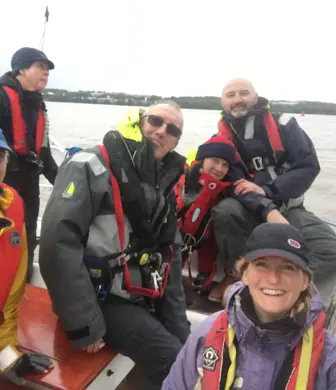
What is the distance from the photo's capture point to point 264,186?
3.27 m

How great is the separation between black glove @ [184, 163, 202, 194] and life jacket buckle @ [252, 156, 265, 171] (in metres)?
0.45

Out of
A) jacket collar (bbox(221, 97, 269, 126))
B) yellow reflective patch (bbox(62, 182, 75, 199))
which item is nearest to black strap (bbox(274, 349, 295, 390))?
yellow reflective patch (bbox(62, 182, 75, 199))

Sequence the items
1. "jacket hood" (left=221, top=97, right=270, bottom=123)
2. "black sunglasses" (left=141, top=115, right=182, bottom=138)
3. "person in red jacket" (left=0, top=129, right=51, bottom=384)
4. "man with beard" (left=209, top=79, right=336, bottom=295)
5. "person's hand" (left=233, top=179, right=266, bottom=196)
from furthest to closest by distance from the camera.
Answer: "jacket hood" (left=221, top=97, right=270, bottom=123) → "man with beard" (left=209, top=79, right=336, bottom=295) → "person's hand" (left=233, top=179, right=266, bottom=196) → "black sunglasses" (left=141, top=115, right=182, bottom=138) → "person in red jacket" (left=0, top=129, right=51, bottom=384)

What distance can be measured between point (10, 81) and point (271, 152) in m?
2.02

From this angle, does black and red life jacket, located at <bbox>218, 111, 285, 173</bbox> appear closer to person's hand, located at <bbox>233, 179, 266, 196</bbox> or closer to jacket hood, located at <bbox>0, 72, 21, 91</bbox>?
person's hand, located at <bbox>233, 179, 266, 196</bbox>

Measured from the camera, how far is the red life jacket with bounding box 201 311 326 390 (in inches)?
59.2

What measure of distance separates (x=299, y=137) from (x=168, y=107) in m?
1.31

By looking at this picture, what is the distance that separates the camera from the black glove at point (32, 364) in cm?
188

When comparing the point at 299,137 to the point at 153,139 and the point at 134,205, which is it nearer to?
the point at 153,139

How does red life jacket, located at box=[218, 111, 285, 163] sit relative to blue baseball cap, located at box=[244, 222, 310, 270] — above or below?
above

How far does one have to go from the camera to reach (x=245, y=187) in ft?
10.2

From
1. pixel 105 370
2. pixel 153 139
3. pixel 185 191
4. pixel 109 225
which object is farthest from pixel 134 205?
pixel 185 191

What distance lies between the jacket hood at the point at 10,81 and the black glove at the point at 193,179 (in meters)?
1.44

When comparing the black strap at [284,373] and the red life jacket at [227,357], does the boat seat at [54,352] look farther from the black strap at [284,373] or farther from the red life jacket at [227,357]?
the black strap at [284,373]
